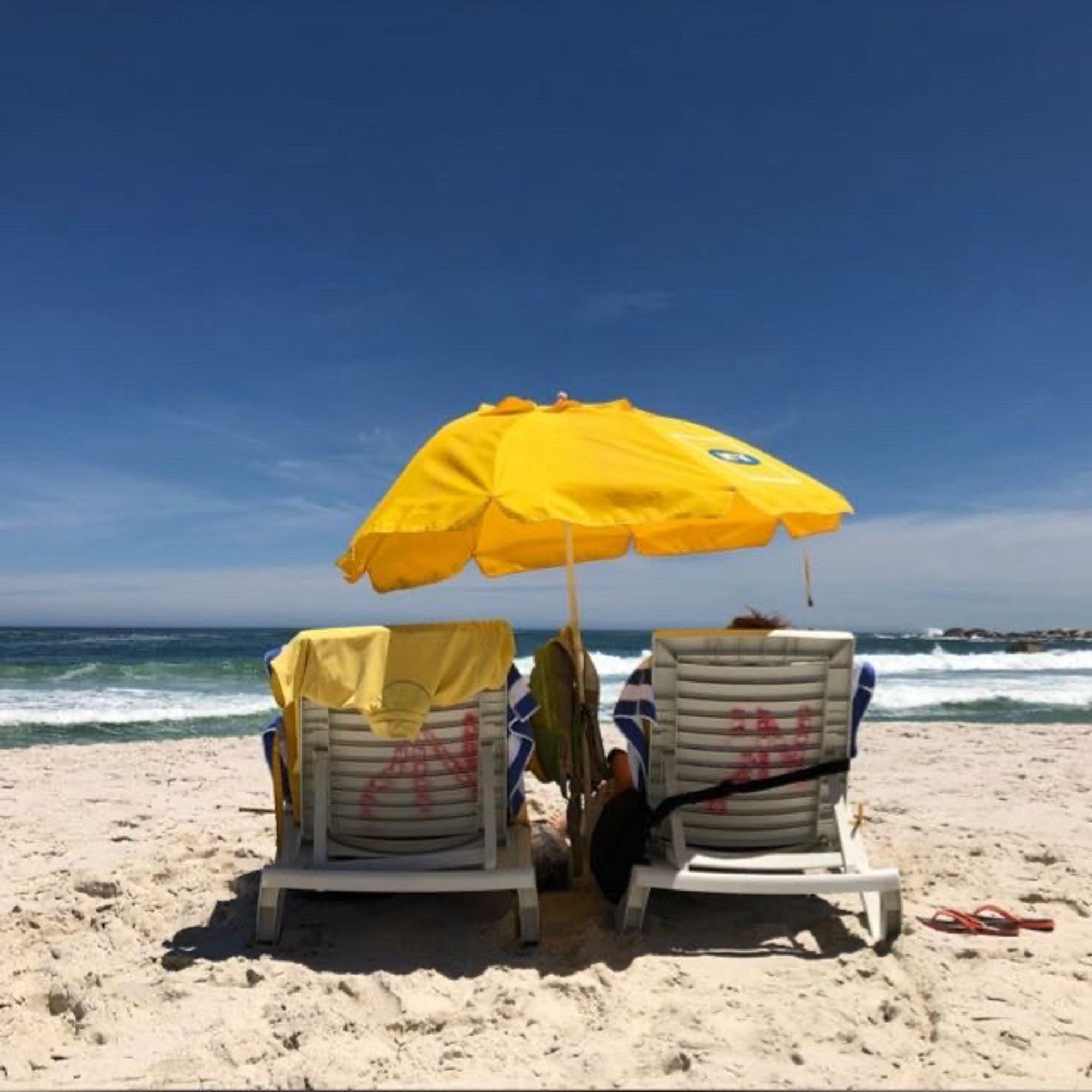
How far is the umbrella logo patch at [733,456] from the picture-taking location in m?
3.88

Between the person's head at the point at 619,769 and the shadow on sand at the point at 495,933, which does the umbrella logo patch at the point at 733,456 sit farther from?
the shadow on sand at the point at 495,933

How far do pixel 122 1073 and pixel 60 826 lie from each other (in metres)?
3.99

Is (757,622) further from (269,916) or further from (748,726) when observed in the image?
(269,916)

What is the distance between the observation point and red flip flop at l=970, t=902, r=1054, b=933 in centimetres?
381

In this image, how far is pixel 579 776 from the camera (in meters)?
3.97

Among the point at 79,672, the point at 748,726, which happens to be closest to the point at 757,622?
the point at 748,726

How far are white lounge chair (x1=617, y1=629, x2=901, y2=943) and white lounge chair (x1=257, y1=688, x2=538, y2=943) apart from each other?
1.96ft

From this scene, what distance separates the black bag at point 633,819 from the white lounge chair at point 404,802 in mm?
315

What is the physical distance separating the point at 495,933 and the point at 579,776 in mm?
717

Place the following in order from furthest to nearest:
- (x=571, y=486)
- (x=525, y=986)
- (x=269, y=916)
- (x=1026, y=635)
→ (x=1026, y=635)
(x=269, y=916)
(x=571, y=486)
(x=525, y=986)

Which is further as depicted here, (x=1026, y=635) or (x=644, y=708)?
(x=1026, y=635)

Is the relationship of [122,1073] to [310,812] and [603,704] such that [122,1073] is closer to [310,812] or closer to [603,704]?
[310,812]

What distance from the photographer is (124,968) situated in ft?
11.1

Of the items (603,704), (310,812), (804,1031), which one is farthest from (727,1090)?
(603,704)
